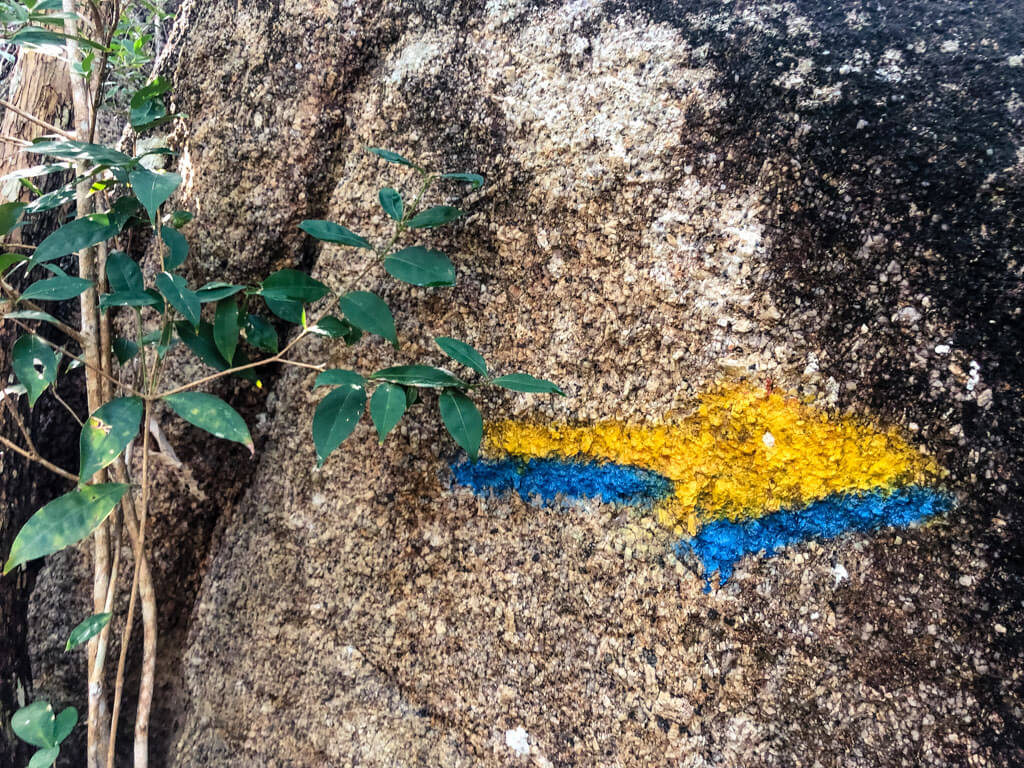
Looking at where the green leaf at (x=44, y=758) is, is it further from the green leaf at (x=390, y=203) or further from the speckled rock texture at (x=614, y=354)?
the green leaf at (x=390, y=203)

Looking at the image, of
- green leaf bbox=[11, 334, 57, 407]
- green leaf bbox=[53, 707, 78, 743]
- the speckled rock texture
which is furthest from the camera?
green leaf bbox=[53, 707, 78, 743]

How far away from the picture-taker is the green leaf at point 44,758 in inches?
33.1

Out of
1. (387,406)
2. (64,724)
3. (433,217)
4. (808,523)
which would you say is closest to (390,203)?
(433,217)

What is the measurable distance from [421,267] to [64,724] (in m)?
0.83

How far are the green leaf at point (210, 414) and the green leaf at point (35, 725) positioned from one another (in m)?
0.53

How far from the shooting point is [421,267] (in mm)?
791

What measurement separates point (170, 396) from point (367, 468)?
296 millimetres

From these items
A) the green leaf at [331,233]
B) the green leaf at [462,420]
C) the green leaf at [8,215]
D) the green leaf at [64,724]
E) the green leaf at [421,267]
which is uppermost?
the green leaf at [8,215]

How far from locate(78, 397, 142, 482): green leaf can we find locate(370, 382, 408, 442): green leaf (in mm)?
281

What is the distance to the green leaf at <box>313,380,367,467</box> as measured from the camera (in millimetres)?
717

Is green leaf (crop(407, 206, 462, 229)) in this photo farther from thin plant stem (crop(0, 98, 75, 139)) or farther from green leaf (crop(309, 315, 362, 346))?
thin plant stem (crop(0, 98, 75, 139))

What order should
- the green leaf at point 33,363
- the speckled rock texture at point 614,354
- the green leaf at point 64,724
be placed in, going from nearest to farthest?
the speckled rock texture at point 614,354 → the green leaf at point 33,363 → the green leaf at point 64,724

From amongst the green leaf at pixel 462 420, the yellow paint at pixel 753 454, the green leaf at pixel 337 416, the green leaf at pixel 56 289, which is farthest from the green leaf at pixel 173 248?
the yellow paint at pixel 753 454

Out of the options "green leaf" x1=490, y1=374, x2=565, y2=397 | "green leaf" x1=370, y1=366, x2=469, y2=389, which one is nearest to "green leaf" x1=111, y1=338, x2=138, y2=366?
"green leaf" x1=370, y1=366, x2=469, y2=389
